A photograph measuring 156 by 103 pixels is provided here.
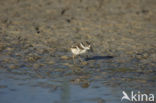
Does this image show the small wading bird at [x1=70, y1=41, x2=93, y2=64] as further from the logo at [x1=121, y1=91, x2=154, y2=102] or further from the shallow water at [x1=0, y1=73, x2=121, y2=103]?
the logo at [x1=121, y1=91, x2=154, y2=102]

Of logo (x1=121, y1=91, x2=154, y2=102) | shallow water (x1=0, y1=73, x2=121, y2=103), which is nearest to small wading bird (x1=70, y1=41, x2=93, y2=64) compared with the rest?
shallow water (x1=0, y1=73, x2=121, y2=103)

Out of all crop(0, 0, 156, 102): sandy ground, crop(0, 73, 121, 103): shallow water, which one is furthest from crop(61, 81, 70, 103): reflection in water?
crop(0, 0, 156, 102): sandy ground

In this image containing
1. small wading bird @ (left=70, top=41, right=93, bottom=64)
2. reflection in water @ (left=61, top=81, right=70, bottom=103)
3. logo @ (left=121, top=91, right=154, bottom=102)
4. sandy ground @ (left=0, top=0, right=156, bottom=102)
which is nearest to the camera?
reflection in water @ (left=61, top=81, right=70, bottom=103)

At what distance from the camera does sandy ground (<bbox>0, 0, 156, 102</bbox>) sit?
10578mm

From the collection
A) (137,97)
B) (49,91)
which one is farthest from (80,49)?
(137,97)

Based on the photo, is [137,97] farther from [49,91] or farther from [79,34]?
[79,34]

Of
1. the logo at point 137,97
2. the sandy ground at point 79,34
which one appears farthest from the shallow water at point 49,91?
the sandy ground at point 79,34

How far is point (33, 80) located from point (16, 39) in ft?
11.3

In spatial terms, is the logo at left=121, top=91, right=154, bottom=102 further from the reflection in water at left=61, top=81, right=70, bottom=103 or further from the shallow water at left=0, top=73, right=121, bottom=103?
the reflection in water at left=61, top=81, right=70, bottom=103

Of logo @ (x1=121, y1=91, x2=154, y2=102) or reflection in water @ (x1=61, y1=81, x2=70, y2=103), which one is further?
logo @ (x1=121, y1=91, x2=154, y2=102)

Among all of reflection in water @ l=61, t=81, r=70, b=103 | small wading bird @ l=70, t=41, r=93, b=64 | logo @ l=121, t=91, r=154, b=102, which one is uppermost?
small wading bird @ l=70, t=41, r=93, b=64

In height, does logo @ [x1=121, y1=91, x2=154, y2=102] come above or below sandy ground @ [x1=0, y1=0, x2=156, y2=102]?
below

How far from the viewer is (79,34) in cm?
1315

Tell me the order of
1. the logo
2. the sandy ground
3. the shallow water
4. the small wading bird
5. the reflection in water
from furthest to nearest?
the small wading bird, the sandy ground, the logo, the shallow water, the reflection in water
